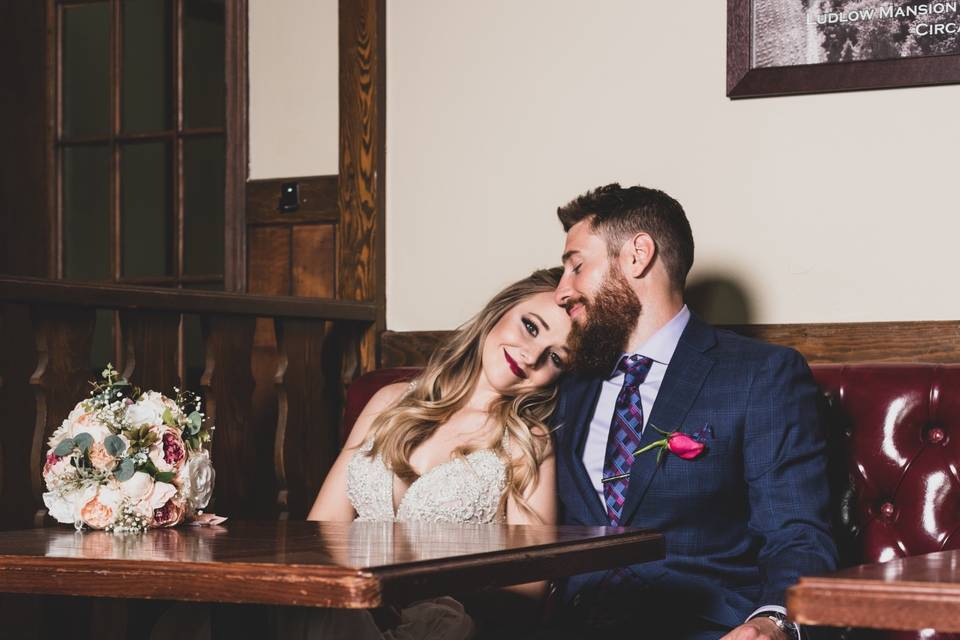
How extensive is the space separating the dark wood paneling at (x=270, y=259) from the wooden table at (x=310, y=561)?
1786 millimetres

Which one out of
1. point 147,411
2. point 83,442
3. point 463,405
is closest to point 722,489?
point 463,405

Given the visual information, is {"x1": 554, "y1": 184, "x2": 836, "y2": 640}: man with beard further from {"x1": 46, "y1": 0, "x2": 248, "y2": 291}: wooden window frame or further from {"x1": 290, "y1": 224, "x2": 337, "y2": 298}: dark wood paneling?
{"x1": 46, "y1": 0, "x2": 248, "y2": 291}: wooden window frame

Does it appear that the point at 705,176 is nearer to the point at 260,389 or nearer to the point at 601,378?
the point at 601,378

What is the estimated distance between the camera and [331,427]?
3715mm

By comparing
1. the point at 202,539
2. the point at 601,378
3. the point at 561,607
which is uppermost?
the point at 601,378

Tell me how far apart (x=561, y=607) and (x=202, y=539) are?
3.01 feet

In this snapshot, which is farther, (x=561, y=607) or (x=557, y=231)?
(x=557, y=231)

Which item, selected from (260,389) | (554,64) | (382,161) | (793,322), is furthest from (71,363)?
(793,322)

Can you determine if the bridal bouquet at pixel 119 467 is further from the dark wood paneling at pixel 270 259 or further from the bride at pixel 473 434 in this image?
the dark wood paneling at pixel 270 259

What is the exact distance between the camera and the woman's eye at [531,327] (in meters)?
2.95

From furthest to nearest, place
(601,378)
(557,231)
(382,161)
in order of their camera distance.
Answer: (382,161) → (557,231) → (601,378)

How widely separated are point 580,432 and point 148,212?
3.67m

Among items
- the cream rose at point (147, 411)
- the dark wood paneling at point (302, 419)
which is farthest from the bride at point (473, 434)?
the cream rose at point (147, 411)

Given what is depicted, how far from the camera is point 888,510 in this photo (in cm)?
265
